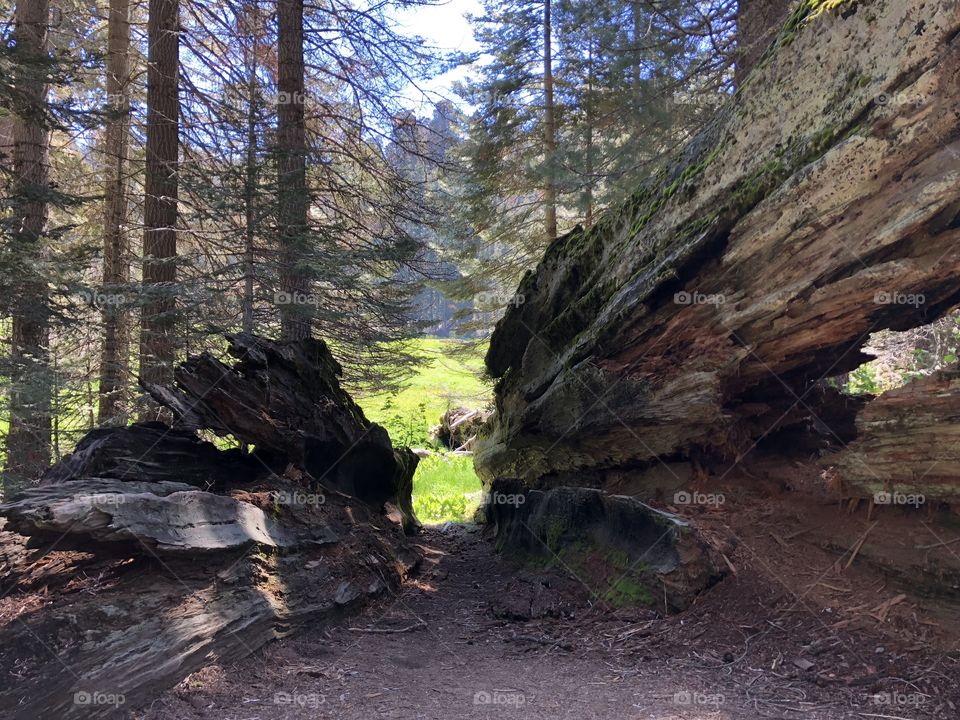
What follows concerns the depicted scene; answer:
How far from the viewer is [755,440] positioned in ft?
20.6

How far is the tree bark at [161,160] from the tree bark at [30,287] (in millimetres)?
1366

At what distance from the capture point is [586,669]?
181 inches

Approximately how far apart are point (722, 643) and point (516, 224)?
41.2ft

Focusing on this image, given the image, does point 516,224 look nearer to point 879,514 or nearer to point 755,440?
point 755,440

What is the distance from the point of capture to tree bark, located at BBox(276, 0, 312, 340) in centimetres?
821

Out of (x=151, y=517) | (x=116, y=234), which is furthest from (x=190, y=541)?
(x=116, y=234)

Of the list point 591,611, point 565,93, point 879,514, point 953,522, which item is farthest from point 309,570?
point 565,93

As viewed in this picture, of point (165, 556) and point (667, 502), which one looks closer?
point (165, 556)

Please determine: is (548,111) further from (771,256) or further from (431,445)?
(431,445)
